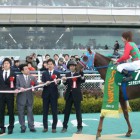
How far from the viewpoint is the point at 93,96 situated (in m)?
14.8

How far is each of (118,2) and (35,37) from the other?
24.0ft

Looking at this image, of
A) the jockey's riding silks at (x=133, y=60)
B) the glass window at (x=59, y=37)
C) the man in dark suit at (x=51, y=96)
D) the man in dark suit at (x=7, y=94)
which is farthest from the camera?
the glass window at (x=59, y=37)

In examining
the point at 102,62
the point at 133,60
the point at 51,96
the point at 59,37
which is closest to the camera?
the point at 133,60

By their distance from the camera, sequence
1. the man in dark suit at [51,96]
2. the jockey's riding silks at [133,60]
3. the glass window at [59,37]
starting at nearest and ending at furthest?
1. the jockey's riding silks at [133,60]
2. the man in dark suit at [51,96]
3. the glass window at [59,37]

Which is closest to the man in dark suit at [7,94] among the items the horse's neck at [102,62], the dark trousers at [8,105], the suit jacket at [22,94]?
the dark trousers at [8,105]

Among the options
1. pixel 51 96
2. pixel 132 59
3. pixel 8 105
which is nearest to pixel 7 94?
pixel 8 105

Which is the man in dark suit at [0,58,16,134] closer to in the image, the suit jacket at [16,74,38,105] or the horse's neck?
the suit jacket at [16,74,38,105]

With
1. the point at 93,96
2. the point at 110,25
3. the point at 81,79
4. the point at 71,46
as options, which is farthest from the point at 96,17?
the point at 81,79

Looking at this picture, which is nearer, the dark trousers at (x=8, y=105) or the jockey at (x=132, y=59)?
the jockey at (x=132, y=59)

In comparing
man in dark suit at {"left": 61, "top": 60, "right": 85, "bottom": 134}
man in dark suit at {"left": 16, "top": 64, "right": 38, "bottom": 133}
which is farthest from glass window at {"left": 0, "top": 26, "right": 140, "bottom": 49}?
man in dark suit at {"left": 61, "top": 60, "right": 85, "bottom": 134}

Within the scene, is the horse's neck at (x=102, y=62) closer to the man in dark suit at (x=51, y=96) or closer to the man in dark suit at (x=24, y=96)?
the man in dark suit at (x=51, y=96)

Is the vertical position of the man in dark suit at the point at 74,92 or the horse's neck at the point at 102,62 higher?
the horse's neck at the point at 102,62

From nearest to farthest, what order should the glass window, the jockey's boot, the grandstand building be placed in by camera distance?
the jockey's boot < the glass window < the grandstand building

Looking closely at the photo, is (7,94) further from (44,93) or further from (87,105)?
(87,105)
